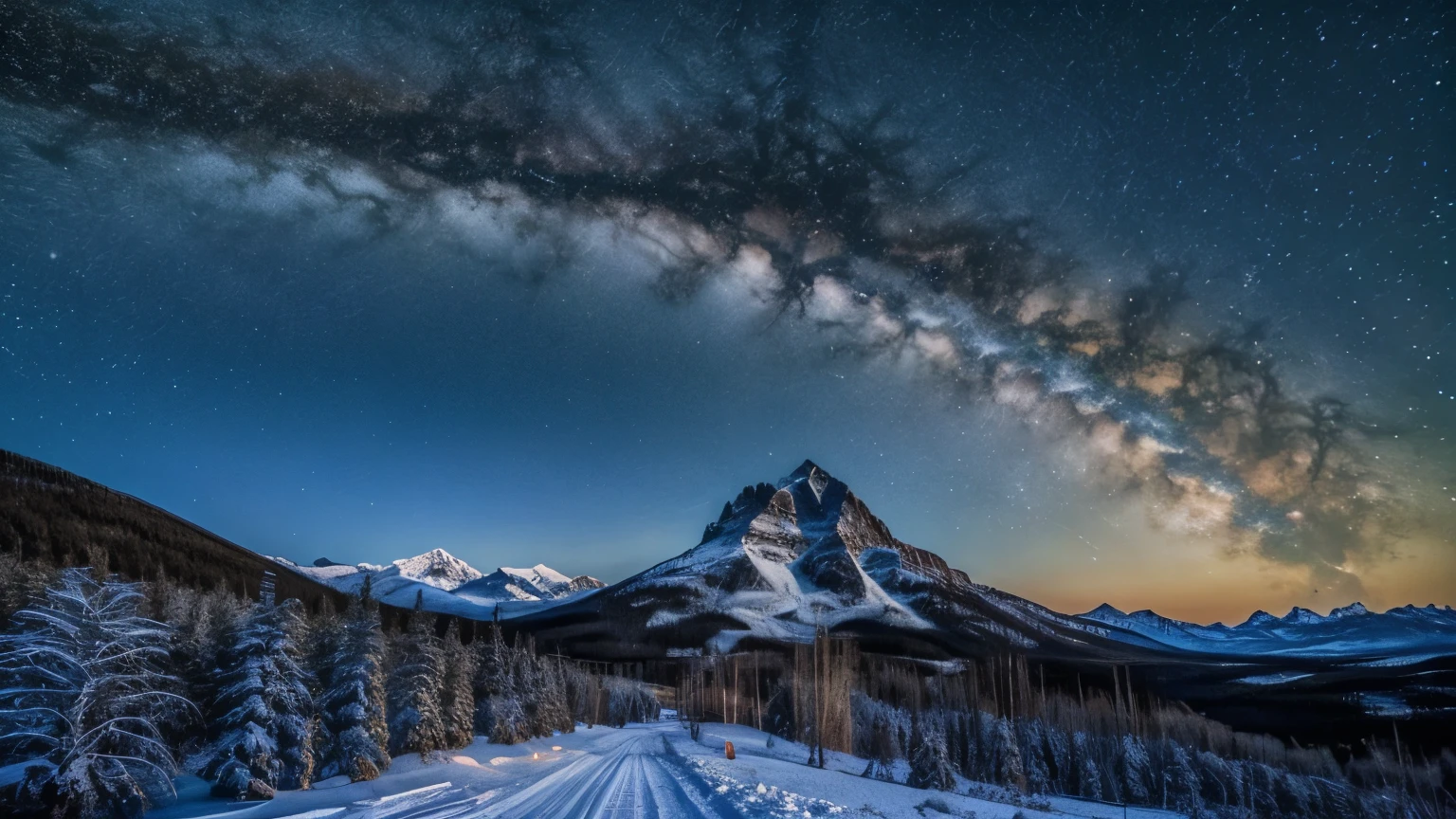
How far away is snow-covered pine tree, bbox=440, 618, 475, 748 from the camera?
4638 centimetres

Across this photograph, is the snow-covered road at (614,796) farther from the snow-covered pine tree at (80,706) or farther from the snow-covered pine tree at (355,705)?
the snow-covered pine tree at (80,706)

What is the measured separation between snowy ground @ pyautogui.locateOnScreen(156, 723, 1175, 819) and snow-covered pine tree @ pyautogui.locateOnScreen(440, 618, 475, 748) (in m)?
1.63

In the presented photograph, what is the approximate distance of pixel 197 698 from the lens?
27.2 metres

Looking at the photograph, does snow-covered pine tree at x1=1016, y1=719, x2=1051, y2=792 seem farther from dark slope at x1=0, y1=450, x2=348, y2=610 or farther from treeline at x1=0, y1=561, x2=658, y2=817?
dark slope at x1=0, y1=450, x2=348, y2=610

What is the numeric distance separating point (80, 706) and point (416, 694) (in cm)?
2592

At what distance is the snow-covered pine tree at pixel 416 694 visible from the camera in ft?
128

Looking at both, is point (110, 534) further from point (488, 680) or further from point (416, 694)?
point (416, 694)

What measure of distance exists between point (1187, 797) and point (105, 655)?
216 feet

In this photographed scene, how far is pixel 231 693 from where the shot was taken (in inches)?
991

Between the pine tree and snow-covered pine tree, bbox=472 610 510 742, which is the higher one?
snow-covered pine tree, bbox=472 610 510 742

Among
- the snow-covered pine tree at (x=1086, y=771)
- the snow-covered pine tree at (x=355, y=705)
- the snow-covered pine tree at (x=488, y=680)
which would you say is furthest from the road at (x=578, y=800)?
the snow-covered pine tree at (x=1086, y=771)

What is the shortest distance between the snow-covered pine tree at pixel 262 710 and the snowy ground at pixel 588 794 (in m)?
1.04

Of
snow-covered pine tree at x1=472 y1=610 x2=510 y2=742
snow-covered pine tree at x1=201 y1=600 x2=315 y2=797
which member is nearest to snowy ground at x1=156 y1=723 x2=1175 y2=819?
snow-covered pine tree at x1=201 y1=600 x2=315 y2=797

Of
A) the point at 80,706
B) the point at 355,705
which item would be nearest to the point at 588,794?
the point at 355,705
